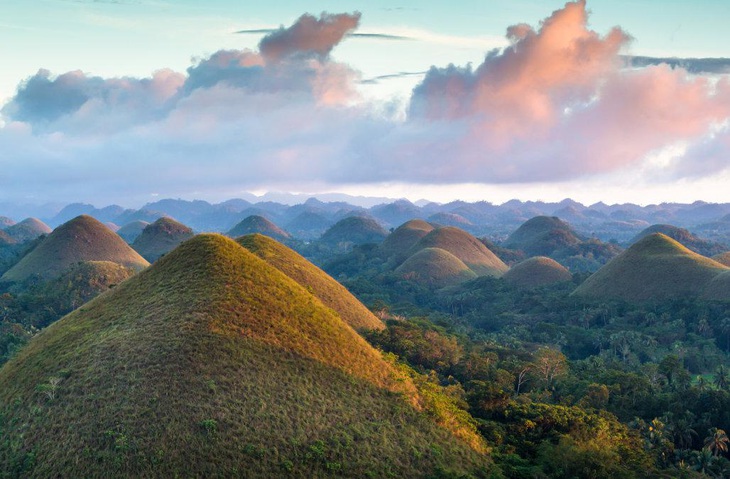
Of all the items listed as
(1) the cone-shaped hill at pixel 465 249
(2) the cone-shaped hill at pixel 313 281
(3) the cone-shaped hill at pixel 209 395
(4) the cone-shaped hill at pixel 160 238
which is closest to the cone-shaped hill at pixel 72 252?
Result: (4) the cone-shaped hill at pixel 160 238

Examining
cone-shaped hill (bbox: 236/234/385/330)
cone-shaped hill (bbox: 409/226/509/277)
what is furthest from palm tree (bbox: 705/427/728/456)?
cone-shaped hill (bbox: 409/226/509/277)

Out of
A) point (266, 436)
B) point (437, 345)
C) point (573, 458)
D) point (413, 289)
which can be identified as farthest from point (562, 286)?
point (266, 436)

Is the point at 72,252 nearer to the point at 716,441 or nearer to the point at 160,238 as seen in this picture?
the point at 160,238

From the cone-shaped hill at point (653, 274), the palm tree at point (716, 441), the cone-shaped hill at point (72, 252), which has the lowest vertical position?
the palm tree at point (716, 441)

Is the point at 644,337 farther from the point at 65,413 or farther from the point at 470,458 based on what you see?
the point at 65,413

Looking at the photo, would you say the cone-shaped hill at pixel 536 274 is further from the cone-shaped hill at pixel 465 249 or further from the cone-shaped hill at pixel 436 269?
the cone-shaped hill at pixel 465 249

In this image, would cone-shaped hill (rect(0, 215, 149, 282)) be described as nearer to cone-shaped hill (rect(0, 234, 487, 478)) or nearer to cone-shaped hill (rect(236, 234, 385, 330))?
cone-shaped hill (rect(236, 234, 385, 330))

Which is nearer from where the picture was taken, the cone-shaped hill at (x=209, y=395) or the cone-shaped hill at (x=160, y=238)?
the cone-shaped hill at (x=209, y=395)
